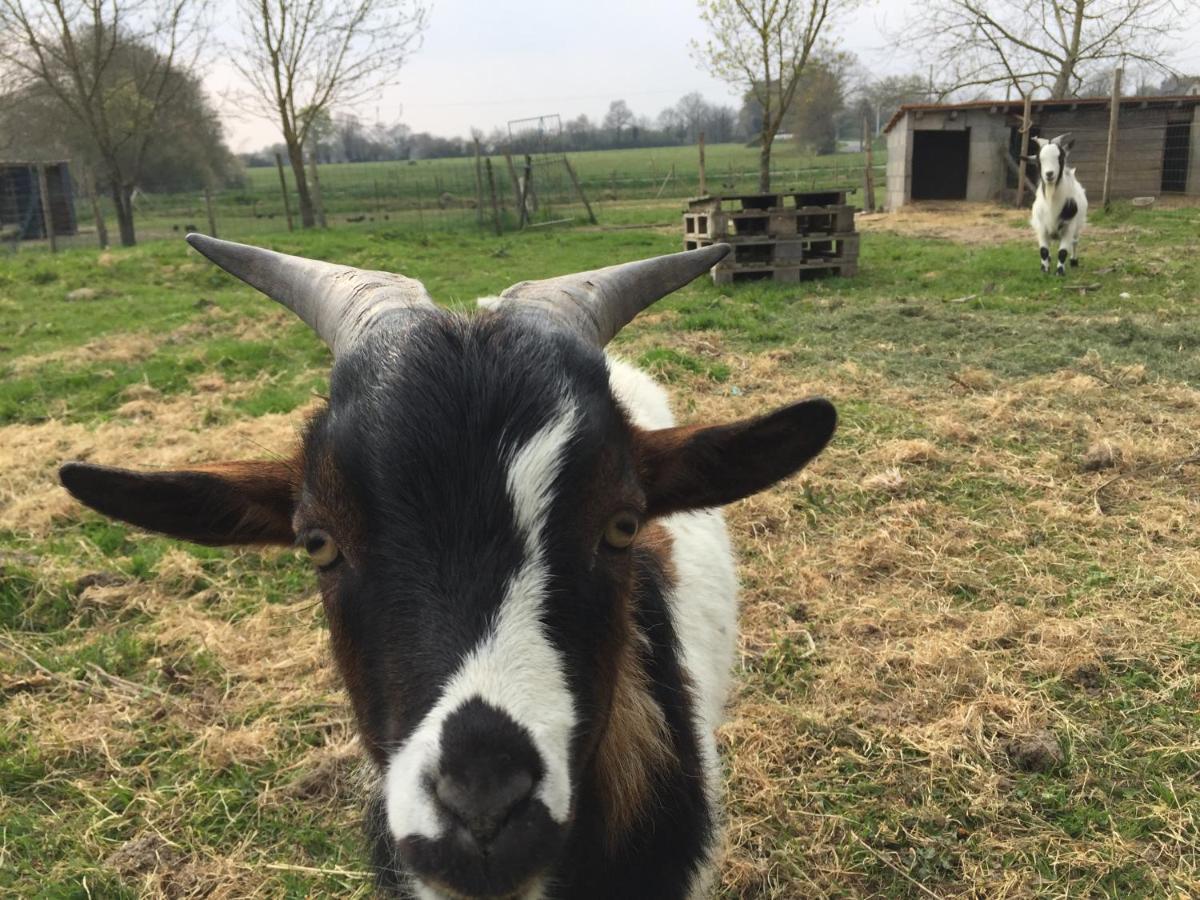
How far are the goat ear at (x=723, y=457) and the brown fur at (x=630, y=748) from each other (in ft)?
1.11

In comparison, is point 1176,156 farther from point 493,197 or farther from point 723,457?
point 723,457

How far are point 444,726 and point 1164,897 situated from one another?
8.41 ft

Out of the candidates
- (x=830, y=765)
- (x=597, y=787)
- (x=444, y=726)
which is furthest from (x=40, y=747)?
(x=830, y=765)

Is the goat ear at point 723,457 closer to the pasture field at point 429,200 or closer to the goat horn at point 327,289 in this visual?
the goat horn at point 327,289

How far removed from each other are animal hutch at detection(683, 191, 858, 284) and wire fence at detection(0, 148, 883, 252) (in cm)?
1052

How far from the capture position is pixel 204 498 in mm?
2020

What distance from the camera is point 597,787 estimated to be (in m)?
2.03

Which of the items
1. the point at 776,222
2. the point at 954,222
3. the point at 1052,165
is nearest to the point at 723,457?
the point at 776,222

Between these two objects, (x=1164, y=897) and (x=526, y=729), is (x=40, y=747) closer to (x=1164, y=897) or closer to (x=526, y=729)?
(x=526, y=729)

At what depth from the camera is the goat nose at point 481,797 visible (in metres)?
1.33

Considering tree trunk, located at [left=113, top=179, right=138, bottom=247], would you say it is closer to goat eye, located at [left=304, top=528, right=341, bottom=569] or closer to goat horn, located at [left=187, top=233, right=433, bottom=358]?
goat horn, located at [left=187, top=233, right=433, bottom=358]

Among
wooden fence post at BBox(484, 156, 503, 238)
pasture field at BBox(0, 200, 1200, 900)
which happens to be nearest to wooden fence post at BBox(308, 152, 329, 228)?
wooden fence post at BBox(484, 156, 503, 238)

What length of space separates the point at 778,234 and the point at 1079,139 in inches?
635

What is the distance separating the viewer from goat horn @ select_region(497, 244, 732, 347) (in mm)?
2172
